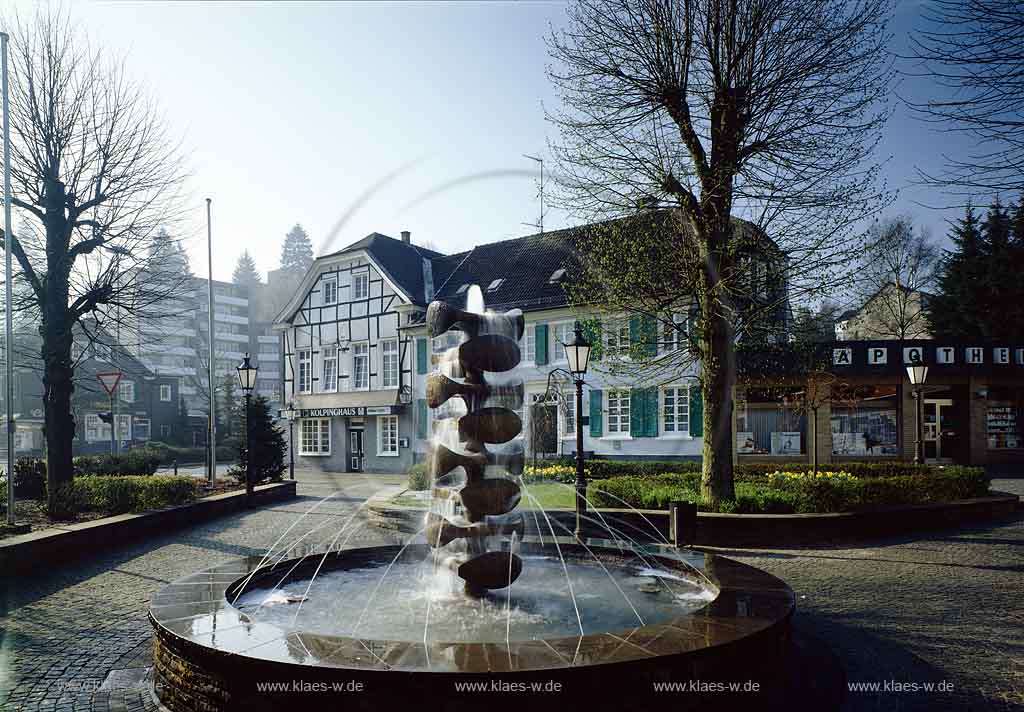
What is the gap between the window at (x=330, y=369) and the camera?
1346 inches

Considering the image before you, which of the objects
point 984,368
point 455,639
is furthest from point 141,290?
point 984,368

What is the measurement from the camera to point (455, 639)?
219 inches

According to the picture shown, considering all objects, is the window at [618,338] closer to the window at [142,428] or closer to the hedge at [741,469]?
the hedge at [741,469]

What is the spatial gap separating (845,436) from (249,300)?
7576 cm

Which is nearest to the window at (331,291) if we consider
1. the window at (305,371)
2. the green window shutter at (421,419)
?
the window at (305,371)

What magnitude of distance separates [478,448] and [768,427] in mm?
21656

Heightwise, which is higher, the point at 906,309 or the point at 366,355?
the point at 906,309

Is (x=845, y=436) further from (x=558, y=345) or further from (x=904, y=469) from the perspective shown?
(x=558, y=345)

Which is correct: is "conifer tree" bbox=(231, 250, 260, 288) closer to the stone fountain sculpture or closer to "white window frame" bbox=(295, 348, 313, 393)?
"white window frame" bbox=(295, 348, 313, 393)

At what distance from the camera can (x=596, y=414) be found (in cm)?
2630

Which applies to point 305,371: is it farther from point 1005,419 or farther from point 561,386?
point 1005,419

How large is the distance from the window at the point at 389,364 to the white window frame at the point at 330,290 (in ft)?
14.3

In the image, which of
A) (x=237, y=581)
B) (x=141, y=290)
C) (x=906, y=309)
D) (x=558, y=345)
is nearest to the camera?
(x=237, y=581)

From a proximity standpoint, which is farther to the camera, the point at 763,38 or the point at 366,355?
the point at 366,355
